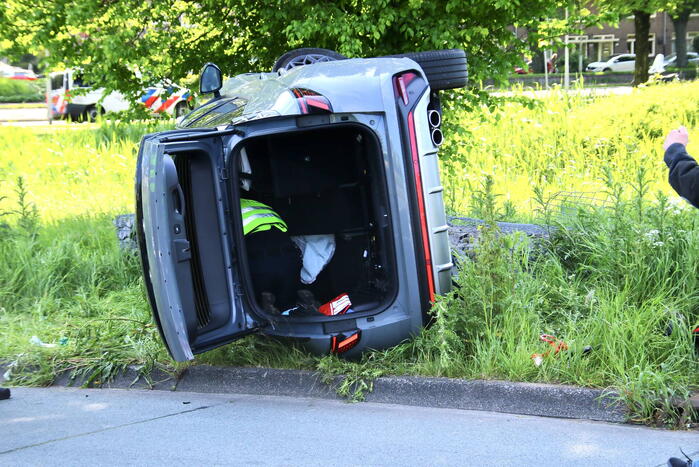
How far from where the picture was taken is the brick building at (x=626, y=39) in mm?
58031

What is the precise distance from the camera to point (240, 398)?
5180mm

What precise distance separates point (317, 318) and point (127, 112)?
181 inches

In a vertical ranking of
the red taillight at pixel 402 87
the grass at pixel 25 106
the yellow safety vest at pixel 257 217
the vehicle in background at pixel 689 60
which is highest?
the grass at pixel 25 106

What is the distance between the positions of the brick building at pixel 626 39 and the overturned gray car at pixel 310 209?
55155 mm

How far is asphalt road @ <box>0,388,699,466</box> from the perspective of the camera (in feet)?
13.2

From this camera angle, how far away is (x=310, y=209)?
5805 millimetres

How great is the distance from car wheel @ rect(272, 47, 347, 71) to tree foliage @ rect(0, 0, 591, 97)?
428 millimetres

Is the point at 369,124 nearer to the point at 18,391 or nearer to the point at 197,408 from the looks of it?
the point at 197,408

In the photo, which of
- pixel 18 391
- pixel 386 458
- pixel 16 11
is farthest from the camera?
pixel 16 11

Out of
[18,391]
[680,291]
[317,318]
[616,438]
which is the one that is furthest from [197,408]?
[680,291]

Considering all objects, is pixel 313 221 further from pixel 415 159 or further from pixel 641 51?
pixel 641 51

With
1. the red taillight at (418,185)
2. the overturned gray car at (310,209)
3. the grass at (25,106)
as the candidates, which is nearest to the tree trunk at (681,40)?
the grass at (25,106)

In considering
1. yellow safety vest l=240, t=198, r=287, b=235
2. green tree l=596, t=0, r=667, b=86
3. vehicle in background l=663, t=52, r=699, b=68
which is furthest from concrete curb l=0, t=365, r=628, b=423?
vehicle in background l=663, t=52, r=699, b=68

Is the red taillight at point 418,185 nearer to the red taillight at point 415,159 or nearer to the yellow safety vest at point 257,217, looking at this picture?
the red taillight at point 415,159
